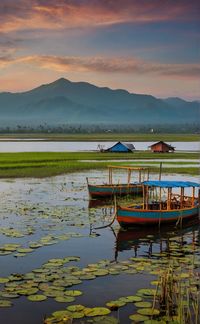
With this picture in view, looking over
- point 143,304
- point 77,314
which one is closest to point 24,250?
point 77,314

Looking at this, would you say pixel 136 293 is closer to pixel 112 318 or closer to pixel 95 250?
pixel 112 318

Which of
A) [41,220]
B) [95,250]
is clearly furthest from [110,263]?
[41,220]

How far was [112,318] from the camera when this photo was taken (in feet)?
49.0

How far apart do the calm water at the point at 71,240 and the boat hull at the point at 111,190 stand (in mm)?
1112

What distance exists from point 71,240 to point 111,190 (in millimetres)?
17068

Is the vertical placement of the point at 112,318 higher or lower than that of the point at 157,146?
lower

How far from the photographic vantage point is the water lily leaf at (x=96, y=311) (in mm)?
15164

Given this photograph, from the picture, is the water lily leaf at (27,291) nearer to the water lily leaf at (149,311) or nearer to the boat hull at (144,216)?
the water lily leaf at (149,311)

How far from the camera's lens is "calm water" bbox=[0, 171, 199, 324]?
1647 cm

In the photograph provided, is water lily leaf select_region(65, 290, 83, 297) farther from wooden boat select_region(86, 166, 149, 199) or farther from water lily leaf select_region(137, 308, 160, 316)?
wooden boat select_region(86, 166, 149, 199)

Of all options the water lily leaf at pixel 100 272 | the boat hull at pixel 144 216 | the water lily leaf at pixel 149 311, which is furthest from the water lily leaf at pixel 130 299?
the boat hull at pixel 144 216

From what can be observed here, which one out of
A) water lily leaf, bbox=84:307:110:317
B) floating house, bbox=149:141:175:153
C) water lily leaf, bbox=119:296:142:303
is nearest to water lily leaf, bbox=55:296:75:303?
water lily leaf, bbox=84:307:110:317

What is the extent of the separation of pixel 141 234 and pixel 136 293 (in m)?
10.3

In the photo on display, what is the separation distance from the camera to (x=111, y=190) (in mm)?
42406
